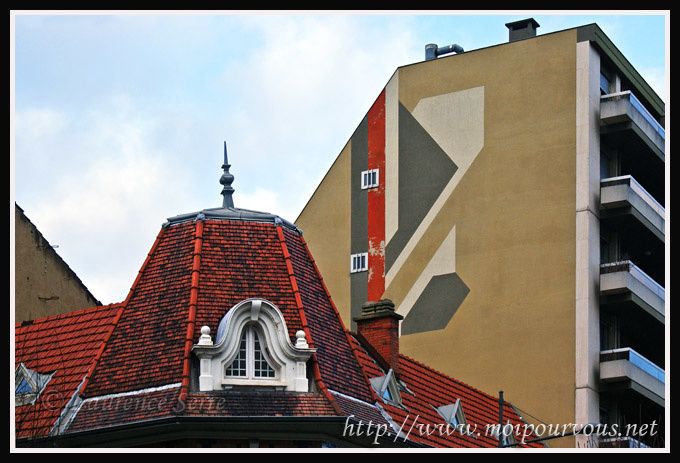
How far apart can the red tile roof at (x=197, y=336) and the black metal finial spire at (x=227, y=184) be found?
1.30 m

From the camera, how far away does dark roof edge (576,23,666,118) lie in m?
64.9

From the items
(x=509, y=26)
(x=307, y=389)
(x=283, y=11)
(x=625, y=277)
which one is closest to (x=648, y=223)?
(x=625, y=277)

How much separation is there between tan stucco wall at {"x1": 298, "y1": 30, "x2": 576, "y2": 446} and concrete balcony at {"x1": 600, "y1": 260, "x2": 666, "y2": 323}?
111 centimetres

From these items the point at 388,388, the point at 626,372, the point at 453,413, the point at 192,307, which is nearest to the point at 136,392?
the point at 192,307

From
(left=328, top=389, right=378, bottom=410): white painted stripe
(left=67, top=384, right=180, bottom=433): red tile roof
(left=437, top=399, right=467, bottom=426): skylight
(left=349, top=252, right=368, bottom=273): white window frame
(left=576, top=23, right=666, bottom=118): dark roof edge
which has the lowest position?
(left=67, top=384, right=180, bottom=433): red tile roof

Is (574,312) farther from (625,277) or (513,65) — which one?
(513,65)

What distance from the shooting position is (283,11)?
41906 mm

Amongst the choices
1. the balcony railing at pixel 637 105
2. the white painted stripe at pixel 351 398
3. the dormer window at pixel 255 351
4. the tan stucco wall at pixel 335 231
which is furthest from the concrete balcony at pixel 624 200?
the dormer window at pixel 255 351

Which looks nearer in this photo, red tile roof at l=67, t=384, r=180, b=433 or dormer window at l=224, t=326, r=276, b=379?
red tile roof at l=67, t=384, r=180, b=433

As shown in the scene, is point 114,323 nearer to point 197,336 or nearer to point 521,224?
point 197,336

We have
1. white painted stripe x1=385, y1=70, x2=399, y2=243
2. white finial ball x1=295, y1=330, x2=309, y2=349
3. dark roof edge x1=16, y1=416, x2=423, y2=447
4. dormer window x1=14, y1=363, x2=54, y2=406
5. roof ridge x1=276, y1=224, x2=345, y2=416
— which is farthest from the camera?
white painted stripe x1=385, y1=70, x2=399, y2=243

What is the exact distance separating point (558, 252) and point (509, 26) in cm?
762

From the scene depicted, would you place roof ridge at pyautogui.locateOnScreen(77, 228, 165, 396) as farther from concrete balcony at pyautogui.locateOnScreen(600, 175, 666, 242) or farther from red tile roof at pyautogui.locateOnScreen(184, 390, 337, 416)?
concrete balcony at pyautogui.locateOnScreen(600, 175, 666, 242)

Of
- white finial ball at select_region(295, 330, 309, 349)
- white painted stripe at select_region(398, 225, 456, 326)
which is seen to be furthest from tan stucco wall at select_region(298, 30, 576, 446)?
white finial ball at select_region(295, 330, 309, 349)
